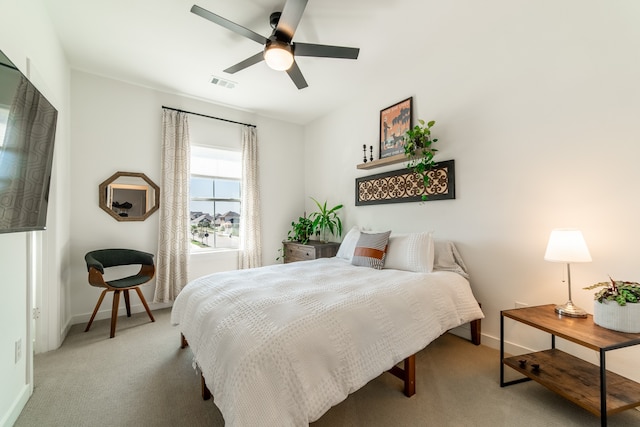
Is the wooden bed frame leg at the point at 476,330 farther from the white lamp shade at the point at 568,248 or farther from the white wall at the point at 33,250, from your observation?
the white wall at the point at 33,250

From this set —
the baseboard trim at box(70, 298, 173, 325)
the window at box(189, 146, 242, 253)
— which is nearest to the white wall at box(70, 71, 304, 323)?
the baseboard trim at box(70, 298, 173, 325)

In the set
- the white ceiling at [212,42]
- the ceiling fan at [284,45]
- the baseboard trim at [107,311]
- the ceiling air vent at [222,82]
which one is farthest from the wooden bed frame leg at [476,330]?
the ceiling air vent at [222,82]

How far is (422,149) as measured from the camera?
287 cm

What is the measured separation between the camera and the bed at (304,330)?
116 cm

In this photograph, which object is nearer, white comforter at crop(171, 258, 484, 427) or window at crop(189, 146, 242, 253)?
white comforter at crop(171, 258, 484, 427)

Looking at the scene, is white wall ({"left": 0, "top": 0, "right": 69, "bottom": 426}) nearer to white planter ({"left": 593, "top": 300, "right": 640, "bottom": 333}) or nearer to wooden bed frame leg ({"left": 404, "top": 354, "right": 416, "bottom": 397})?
wooden bed frame leg ({"left": 404, "top": 354, "right": 416, "bottom": 397})

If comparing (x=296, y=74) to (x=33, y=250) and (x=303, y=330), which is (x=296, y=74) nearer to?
(x=303, y=330)

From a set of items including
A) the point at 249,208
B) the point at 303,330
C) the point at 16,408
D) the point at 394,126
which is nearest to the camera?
the point at 303,330

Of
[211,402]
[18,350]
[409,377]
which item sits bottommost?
[211,402]

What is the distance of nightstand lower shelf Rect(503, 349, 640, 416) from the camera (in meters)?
1.45

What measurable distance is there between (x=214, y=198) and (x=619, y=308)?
4.45 metres

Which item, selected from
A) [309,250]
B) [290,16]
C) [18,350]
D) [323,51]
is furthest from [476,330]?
[18,350]

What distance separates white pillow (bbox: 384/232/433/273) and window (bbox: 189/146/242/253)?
2713 millimetres

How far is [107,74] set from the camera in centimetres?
325
